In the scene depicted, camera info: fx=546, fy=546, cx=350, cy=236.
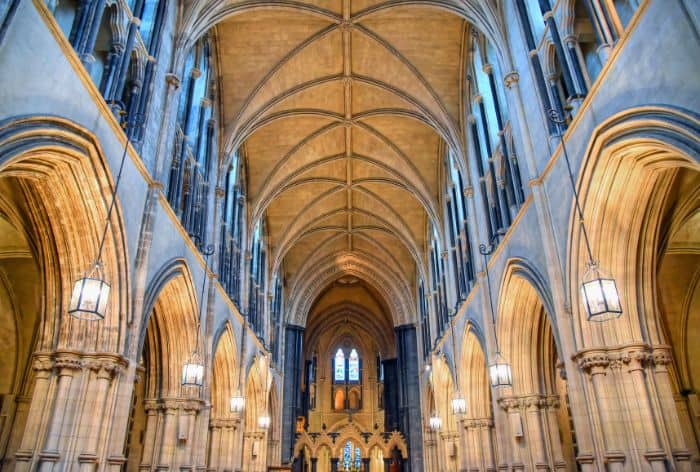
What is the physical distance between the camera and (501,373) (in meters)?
14.3

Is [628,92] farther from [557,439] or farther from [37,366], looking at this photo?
[37,366]

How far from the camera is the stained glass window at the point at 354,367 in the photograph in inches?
1799

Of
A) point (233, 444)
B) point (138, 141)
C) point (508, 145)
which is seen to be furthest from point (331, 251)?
point (138, 141)

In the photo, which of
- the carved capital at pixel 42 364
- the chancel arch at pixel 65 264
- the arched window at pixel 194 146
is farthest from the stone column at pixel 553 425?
the carved capital at pixel 42 364

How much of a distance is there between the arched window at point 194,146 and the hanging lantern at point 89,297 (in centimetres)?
635

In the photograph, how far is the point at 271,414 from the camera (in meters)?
29.9

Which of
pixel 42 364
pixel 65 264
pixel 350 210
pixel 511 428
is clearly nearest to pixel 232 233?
pixel 350 210

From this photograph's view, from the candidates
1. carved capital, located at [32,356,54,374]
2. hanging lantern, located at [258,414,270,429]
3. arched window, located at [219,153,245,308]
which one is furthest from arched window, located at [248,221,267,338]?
carved capital, located at [32,356,54,374]

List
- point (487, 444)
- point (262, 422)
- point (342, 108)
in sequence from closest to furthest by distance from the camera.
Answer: point (487, 444) → point (342, 108) → point (262, 422)

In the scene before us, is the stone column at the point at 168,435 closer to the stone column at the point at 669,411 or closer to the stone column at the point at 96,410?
the stone column at the point at 96,410

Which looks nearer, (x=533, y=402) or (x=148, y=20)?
(x=148, y=20)

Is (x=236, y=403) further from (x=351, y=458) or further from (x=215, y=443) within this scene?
(x=351, y=458)

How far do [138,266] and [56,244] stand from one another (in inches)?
67.5

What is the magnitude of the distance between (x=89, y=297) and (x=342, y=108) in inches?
653
